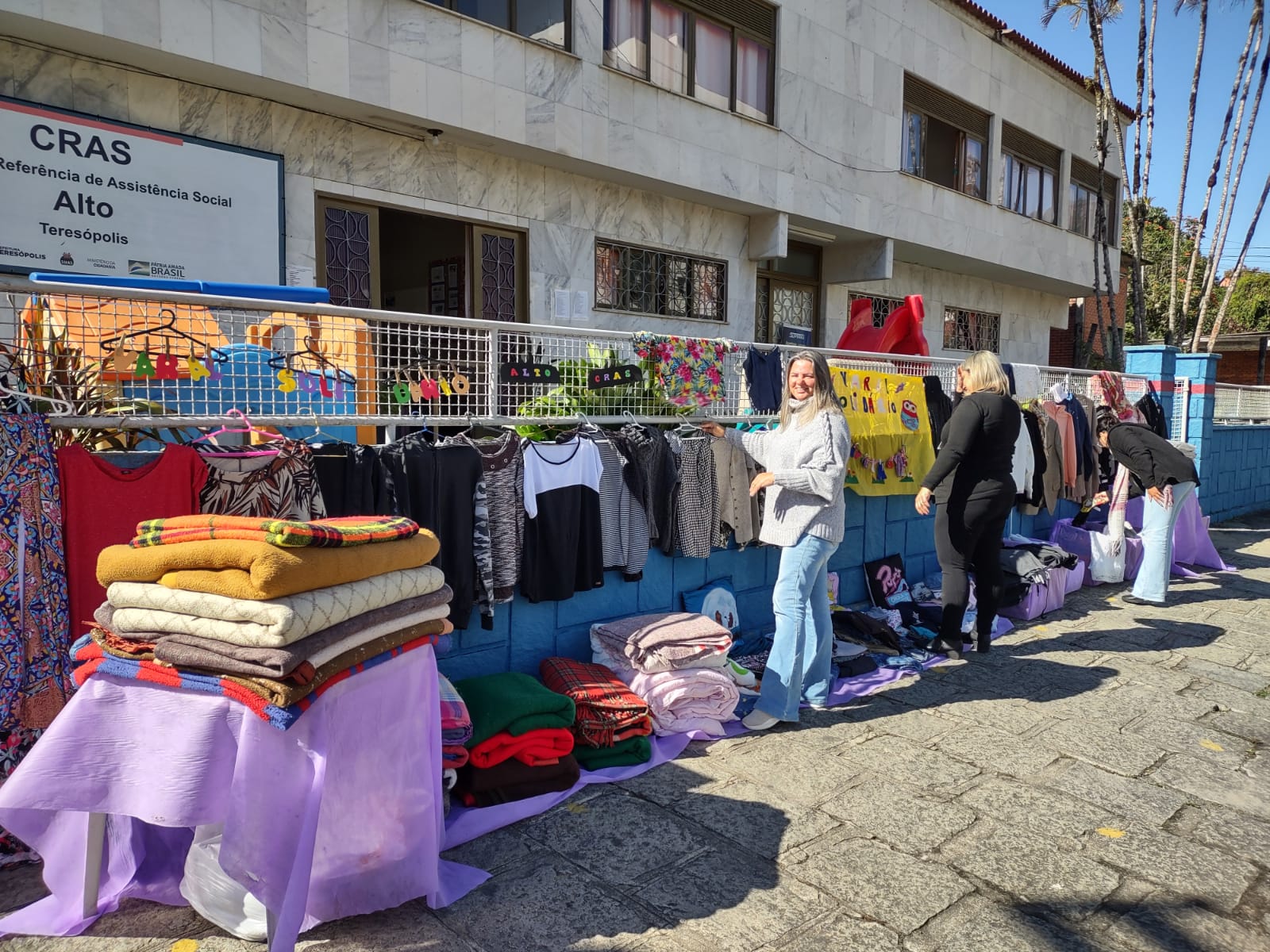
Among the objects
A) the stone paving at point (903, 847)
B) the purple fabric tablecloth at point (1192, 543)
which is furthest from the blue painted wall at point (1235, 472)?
the stone paving at point (903, 847)

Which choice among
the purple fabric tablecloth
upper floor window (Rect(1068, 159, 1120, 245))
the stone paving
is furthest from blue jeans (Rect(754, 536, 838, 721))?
upper floor window (Rect(1068, 159, 1120, 245))

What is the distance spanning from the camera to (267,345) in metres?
3.85

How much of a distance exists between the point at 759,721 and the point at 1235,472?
1179cm

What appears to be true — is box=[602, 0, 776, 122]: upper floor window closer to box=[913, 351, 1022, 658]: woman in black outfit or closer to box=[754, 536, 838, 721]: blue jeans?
box=[913, 351, 1022, 658]: woman in black outfit

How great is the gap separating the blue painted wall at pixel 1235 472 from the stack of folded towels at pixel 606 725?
10526 mm

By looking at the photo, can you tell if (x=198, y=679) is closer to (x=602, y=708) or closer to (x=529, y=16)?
(x=602, y=708)

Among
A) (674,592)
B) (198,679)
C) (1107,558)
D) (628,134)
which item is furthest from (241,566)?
(628,134)

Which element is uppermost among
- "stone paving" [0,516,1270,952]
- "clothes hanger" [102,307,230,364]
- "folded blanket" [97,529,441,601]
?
"clothes hanger" [102,307,230,364]

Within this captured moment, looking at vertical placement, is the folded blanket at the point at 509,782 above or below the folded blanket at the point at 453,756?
below

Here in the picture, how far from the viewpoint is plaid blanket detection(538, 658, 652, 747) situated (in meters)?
3.85

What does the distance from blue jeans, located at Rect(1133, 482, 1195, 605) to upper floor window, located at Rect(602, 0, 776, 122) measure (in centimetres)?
699

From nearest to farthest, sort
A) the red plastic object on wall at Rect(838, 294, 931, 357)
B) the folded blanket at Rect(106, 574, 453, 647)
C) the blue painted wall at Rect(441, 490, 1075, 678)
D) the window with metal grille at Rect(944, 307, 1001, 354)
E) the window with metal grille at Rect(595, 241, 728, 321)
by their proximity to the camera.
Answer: the folded blanket at Rect(106, 574, 453, 647)
the blue painted wall at Rect(441, 490, 1075, 678)
the red plastic object on wall at Rect(838, 294, 931, 357)
the window with metal grille at Rect(595, 241, 728, 321)
the window with metal grille at Rect(944, 307, 1001, 354)

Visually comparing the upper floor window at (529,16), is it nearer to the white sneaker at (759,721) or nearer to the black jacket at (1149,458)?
the black jacket at (1149,458)

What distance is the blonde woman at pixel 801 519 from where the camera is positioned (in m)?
4.22
